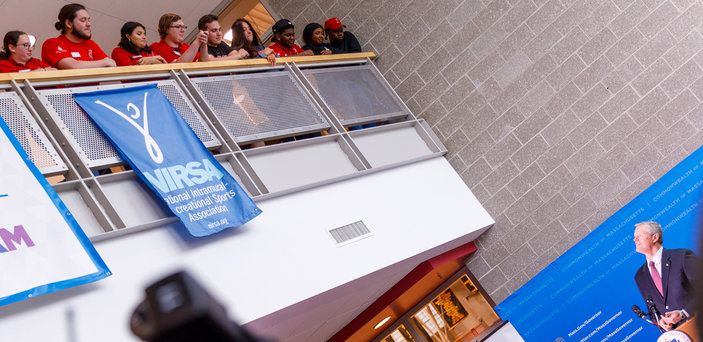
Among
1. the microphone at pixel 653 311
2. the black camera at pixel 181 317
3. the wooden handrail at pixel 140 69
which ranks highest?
the wooden handrail at pixel 140 69

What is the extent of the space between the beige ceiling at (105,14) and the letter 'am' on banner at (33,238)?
457 cm

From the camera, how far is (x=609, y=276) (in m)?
6.95

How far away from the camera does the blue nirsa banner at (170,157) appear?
492cm

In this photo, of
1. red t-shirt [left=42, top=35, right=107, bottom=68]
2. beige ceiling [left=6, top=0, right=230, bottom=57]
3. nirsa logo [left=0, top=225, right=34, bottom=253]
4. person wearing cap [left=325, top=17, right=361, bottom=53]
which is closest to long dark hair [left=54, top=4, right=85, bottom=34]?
red t-shirt [left=42, top=35, right=107, bottom=68]

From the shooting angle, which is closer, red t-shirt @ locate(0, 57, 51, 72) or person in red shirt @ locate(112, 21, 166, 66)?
red t-shirt @ locate(0, 57, 51, 72)

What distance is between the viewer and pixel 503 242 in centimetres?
773

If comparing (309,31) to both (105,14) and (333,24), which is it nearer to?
A: (333,24)

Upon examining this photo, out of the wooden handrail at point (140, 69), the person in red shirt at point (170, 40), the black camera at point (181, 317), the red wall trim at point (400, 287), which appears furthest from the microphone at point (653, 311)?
the black camera at point (181, 317)

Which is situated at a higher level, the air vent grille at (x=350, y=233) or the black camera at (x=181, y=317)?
the air vent grille at (x=350, y=233)

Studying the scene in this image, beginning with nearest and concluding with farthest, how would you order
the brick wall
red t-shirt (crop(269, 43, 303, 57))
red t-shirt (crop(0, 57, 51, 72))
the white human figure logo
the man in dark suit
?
the white human figure logo → red t-shirt (crop(0, 57, 51, 72)) → the man in dark suit → the brick wall → red t-shirt (crop(269, 43, 303, 57))

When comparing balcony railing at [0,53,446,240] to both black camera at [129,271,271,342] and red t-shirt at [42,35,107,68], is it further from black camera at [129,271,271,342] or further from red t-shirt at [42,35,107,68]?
black camera at [129,271,271,342]

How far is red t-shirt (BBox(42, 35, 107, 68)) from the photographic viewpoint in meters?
5.48

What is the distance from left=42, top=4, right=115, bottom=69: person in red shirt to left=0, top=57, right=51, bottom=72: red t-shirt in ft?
0.31

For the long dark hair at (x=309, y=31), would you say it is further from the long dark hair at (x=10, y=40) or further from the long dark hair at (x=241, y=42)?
the long dark hair at (x=10, y=40)
